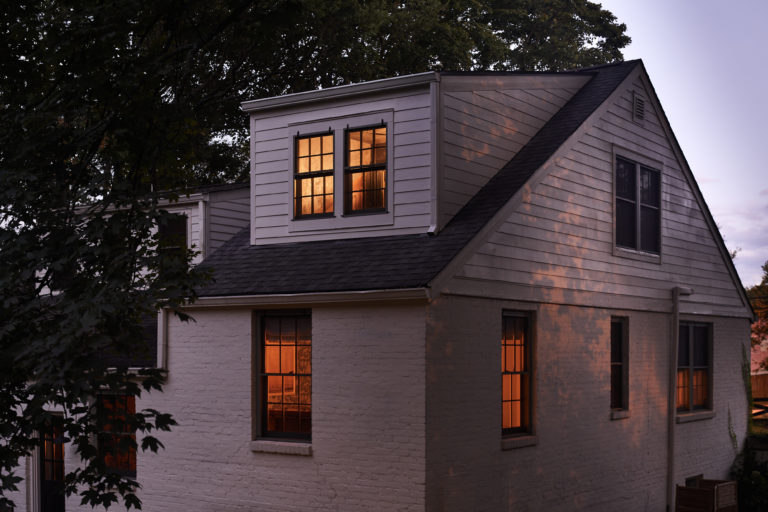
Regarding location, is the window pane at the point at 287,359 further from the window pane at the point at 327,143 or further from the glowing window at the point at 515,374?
the window pane at the point at 327,143

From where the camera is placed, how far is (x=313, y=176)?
49.0ft

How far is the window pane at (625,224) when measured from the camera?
55.9 ft

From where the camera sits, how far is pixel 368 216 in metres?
14.1

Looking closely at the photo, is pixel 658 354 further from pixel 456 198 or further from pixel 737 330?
pixel 456 198

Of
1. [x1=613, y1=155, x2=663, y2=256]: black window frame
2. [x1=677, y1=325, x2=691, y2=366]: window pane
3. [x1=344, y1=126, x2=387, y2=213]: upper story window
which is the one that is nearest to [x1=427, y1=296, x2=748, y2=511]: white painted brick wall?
[x1=677, y1=325, x2=691, y2=366]: window pane

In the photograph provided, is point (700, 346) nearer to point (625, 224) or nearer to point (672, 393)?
point (672, 393)

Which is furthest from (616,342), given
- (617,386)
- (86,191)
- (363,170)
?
(86,191)

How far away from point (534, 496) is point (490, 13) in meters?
24.9

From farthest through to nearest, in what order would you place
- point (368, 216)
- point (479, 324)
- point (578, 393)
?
point (578, 393), point (368, 216), point (479, 324)

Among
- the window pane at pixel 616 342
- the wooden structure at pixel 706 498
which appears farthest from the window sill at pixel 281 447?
the wooden structure at pixel 706 498

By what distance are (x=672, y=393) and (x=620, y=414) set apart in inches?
86.7

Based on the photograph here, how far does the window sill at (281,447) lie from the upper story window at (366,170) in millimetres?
3743

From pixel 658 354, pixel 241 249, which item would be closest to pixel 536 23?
pixel 658 354

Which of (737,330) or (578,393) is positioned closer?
(578,393)
